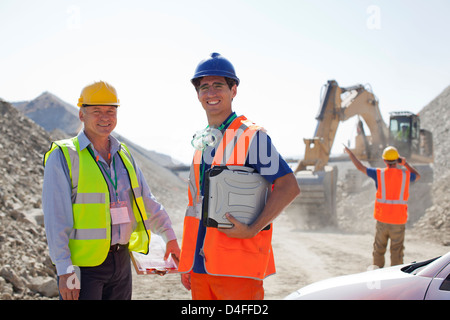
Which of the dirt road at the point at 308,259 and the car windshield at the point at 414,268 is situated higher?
the car windshield at the point at 414,268

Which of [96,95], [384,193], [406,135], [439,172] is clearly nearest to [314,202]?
[406,135]

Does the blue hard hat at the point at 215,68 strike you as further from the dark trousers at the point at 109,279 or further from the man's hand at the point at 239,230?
the dark trousers at the point at 109,279

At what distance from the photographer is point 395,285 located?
2.94 m

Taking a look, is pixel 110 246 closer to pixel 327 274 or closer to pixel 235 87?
pixel 235 87

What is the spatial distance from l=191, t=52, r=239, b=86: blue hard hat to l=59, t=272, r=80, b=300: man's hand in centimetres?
134

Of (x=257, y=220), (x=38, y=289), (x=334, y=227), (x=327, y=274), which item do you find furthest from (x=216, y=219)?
(x=334, y=227)

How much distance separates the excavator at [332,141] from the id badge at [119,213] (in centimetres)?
1052

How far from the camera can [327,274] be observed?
7305 mm

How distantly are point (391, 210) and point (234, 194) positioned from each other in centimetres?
482

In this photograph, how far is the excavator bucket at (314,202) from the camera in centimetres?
1282

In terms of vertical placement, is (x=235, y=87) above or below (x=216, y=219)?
above

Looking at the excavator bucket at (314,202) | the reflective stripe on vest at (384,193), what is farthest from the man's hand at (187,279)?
the excavator bucket at (314,202)

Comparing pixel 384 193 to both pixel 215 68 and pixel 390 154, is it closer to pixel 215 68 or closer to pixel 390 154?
pixel 390 154

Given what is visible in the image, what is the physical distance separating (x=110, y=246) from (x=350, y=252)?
759cm
